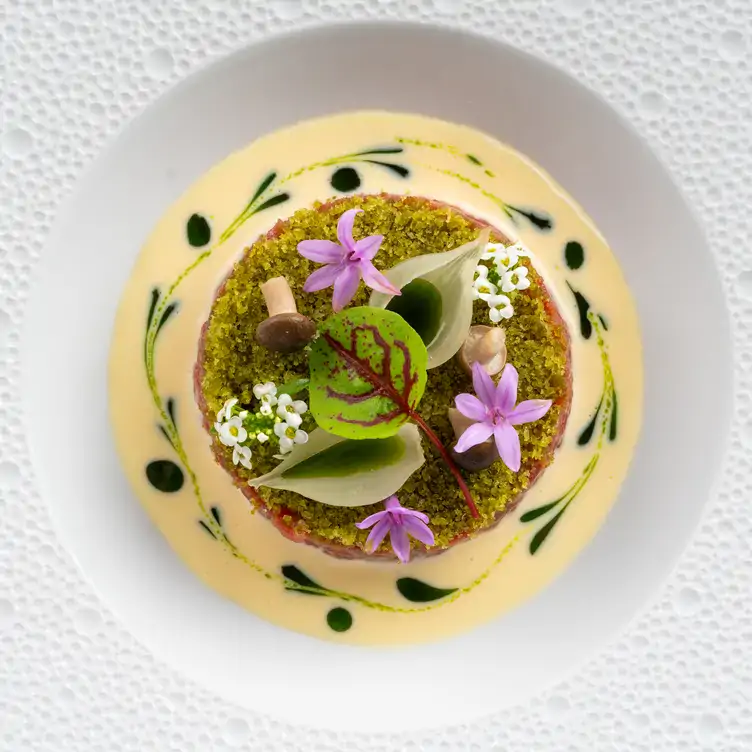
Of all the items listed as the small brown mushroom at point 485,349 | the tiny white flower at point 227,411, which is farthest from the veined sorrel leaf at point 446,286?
the tiny white flower at point 227,411

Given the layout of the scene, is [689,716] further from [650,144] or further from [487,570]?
[650,144]

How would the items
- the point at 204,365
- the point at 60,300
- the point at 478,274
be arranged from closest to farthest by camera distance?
the point at 478,274, the point at 204,365, the point at 60,300

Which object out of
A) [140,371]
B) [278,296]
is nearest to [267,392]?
[278,296]

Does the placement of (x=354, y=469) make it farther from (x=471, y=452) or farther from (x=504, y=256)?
(x=504, y=256)

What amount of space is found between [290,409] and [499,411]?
0.63m

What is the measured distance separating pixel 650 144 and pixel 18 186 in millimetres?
2209

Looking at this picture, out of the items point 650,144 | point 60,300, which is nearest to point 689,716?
point 650,144

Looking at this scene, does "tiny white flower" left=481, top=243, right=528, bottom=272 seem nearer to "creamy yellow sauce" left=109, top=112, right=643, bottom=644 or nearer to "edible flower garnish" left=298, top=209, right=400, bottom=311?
"edible flower garnish" left=298, top=209, right=400, bottom=311

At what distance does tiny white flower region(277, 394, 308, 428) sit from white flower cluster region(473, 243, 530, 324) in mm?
634

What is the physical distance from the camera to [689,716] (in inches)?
109

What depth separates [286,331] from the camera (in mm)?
2361

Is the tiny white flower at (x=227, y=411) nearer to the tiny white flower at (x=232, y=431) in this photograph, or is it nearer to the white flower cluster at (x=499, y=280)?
the tiny white flower at (x=232, y=431)

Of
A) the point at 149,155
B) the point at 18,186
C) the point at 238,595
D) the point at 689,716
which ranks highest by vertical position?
the point at 149,155

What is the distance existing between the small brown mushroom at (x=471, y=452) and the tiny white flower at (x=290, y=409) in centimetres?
47
